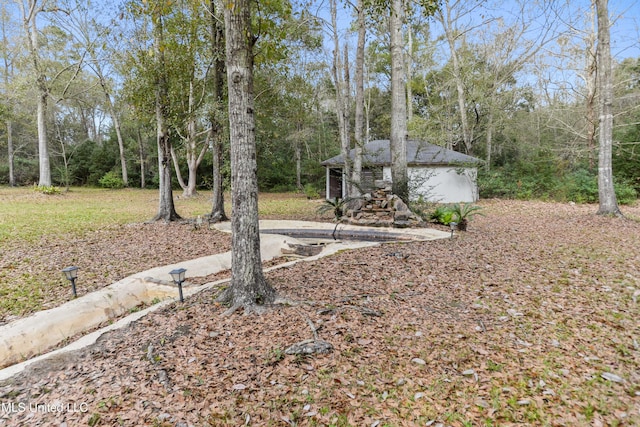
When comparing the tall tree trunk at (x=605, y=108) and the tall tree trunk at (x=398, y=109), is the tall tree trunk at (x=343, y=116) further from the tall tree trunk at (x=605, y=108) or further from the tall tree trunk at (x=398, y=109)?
the tall tree trunk at (x=605, y=108)

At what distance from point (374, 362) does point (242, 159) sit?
2.13 meters

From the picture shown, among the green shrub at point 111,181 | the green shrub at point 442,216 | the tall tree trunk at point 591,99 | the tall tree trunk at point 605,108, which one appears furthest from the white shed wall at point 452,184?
the green shrub at point 111,181

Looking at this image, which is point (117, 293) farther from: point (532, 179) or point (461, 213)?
point (532, 179)

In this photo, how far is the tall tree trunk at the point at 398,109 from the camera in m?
8.30

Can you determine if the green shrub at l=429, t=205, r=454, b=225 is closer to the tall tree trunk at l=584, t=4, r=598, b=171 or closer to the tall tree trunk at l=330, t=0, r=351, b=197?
the tall tree trunk at l=330, t=0, r=351, b=197

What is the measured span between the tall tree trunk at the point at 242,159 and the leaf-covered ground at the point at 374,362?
13.1 inches

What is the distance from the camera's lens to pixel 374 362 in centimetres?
254

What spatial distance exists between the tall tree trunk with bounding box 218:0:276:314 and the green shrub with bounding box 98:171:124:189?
24.2m

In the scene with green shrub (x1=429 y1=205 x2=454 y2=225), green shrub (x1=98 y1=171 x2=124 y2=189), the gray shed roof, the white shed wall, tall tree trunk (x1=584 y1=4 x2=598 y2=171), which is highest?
tall tree trunk (x1=584 y1=4 x2=598 y2=171)

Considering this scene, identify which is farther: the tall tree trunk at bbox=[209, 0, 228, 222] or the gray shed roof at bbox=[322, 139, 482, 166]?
the gray shed roof at bbox=[322, 139, 482, 166]

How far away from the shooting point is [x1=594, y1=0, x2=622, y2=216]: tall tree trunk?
8605mm

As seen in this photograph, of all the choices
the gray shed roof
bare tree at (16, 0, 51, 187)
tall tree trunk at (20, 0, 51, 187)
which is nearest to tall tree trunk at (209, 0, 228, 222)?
the gray shed roof

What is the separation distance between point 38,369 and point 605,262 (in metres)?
6.90

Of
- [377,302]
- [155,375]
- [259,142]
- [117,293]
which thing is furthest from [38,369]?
[259,142]
